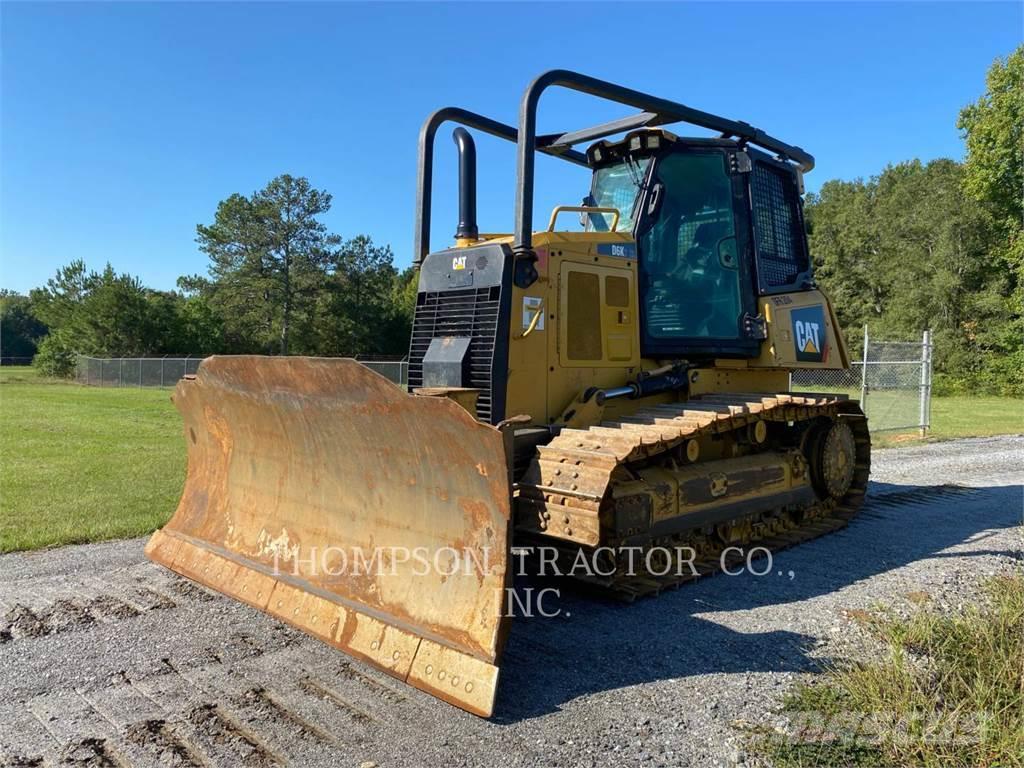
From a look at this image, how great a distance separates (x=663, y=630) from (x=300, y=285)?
1705 inches

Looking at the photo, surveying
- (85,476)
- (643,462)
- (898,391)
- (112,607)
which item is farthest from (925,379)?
(112,607)

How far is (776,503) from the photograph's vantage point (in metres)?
6.24

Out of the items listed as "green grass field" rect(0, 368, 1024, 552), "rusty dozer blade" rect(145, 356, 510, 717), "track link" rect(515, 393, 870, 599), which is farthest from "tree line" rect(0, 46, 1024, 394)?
"rusty dozer blade" rect(145, 356, 510, 717)

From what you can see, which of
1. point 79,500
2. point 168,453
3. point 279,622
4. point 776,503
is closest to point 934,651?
point 776,503

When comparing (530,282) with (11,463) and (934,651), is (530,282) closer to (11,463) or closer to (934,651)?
(934,651)

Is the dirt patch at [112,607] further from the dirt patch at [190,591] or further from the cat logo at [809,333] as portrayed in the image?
the cat logo at [809,333]

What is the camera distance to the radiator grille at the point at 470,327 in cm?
510

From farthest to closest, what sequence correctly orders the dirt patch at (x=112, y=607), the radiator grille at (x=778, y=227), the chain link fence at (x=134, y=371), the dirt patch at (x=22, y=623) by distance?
the chain link fence at (x=134, y=371)
the radiator grille at (x=778, y=227)
the dirt patch at (x=112, y=607)
the dirt patch at (x=22, y=623)

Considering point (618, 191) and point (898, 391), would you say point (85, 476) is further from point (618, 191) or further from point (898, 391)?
point (898, 391)

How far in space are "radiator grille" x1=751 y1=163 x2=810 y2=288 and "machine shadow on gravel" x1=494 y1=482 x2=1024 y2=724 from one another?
239cm

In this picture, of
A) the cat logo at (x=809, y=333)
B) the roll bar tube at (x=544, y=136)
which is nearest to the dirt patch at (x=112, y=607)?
the roll bar tube at (x=544, y=136)

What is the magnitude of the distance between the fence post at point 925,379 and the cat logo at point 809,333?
899 centimetres

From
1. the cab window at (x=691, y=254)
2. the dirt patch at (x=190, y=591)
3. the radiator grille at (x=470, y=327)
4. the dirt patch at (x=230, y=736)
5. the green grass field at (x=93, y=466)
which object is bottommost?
the dirt patch at (x=230, y=736)

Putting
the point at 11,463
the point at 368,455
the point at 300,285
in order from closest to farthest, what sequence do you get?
1. the point at 368,455
2. the point at 11,463
3. the point at 300,285
